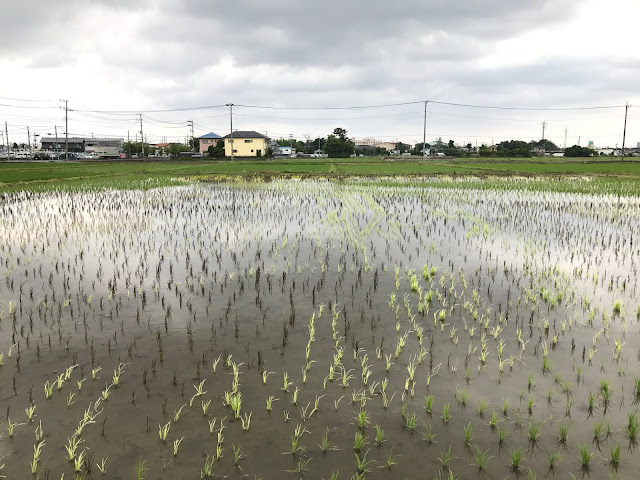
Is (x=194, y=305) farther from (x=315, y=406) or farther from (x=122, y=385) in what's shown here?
(x=315, y=406)

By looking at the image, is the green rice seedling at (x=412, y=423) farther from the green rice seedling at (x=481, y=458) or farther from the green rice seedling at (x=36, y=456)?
the green rice seedling at (x=36, y=456)

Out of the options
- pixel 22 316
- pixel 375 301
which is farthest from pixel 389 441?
pixel 22 316

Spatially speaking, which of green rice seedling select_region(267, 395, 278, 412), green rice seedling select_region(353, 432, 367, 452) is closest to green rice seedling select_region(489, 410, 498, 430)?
green rice seedling select_region(353, 432, 367, 452)

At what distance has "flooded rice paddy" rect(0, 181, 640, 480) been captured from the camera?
9.73 ft

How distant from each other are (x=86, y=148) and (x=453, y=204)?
4251 inches

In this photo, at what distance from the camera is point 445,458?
2.93 meters

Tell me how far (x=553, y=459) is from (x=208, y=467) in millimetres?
2261

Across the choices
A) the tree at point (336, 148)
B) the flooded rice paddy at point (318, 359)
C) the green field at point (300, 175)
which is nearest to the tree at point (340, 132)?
the tree at point (336, 148)

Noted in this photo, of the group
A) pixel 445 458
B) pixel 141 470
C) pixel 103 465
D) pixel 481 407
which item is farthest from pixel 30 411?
pixel 481 407

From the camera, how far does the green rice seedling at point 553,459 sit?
112 inches

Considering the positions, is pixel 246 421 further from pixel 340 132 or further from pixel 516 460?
pixel 340 132

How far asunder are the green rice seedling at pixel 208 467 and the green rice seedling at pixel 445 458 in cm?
151

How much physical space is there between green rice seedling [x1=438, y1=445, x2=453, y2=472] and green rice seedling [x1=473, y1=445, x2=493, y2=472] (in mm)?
172

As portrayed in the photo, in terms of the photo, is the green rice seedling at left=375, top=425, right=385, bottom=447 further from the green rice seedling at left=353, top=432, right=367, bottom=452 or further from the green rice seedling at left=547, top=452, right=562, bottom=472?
the green rice seedling at left=547, top=452, right=562, bottom=472
